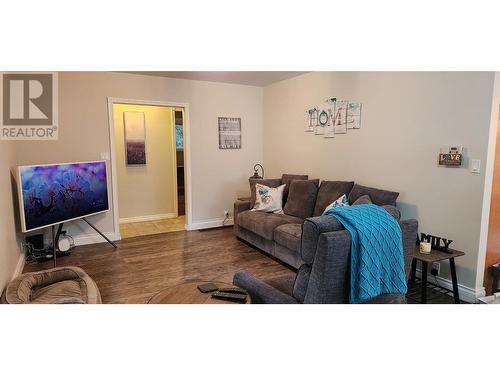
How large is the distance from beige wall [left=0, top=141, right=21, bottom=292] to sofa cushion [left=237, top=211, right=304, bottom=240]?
8.38ft

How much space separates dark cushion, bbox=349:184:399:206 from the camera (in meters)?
3.29

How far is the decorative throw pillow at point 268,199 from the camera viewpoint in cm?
455

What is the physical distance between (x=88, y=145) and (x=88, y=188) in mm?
707

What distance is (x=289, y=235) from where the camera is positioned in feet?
11.8

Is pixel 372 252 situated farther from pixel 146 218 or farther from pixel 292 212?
pixel 146 218

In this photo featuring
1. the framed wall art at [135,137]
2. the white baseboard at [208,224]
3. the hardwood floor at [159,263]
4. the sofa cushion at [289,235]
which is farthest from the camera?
the framed wall art at [135,137]

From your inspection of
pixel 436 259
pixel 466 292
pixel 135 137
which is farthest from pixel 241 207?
pixel 466 292

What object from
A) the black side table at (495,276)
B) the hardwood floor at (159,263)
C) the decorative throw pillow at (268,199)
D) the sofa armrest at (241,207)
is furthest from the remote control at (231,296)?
the sofa armrest at (241,207)

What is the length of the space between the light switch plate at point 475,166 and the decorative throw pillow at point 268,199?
2316 millimetres

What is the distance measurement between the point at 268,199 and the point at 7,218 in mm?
2923

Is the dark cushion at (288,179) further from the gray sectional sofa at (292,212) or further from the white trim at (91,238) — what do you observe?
the white trim at (91,238)

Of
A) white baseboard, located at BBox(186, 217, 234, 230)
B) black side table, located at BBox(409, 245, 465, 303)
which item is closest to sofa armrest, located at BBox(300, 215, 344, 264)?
black side table, located at BBox(409, 245, 465, 303)
